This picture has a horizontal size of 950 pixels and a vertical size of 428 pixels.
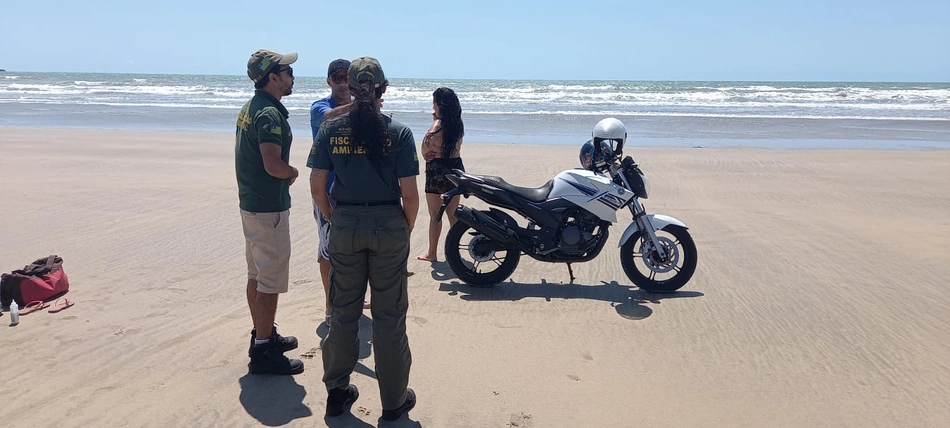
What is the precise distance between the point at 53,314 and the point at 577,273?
4.16 metres

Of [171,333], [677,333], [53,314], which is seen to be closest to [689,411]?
[677,333]

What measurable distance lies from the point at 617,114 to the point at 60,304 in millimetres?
27359

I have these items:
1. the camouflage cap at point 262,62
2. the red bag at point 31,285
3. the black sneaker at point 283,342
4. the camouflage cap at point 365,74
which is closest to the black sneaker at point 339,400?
the black sneaker at point 283,342

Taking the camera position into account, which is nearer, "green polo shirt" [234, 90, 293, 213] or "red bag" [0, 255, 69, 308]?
"green polo shirt" [234, 90, 293, 213]

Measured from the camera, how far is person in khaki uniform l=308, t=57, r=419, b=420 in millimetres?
3328

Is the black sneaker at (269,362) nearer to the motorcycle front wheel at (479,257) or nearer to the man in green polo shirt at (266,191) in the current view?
the man in green polo shirt at (266,191)

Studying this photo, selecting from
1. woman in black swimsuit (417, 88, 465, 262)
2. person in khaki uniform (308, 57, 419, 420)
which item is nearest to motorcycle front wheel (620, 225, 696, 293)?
woman in black swimsuit (417, 88, 465, 262)

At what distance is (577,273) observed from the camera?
21.1 feet

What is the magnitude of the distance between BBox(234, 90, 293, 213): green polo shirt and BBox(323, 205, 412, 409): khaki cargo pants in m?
0.65

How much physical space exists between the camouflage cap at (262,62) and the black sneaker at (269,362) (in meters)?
1.52

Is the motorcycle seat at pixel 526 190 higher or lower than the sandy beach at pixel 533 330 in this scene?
higher

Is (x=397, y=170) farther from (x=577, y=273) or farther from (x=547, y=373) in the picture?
(x=577, y=273)

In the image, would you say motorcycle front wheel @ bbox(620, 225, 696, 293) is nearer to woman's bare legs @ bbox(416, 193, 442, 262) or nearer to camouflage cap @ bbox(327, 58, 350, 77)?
woman's bare legs @ bbox(416, 193, 442, 262)

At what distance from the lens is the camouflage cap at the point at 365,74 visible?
3320mm
